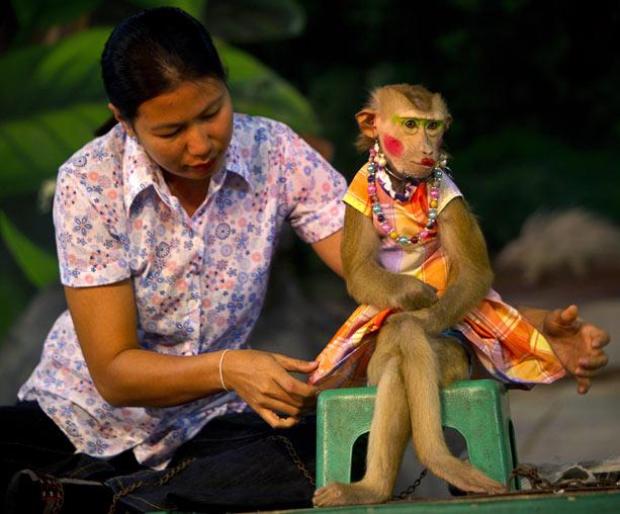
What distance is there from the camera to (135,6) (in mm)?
7621

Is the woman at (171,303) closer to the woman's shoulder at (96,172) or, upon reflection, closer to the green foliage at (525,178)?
the woman's shoulder at (96,172)

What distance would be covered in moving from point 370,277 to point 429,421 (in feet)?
1.13

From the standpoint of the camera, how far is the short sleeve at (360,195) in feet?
10.3

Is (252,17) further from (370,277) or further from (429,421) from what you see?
(429,421)

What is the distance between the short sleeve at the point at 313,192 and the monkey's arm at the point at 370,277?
23.5 inches

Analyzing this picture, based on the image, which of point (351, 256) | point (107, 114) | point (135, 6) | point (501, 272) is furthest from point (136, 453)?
point (501, 272)

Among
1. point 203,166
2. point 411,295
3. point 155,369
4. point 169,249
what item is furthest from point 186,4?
point 411,295

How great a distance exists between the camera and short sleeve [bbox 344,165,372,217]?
3141mm

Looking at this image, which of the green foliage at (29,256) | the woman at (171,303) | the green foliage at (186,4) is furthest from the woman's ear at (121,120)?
the green foliage at (29,256)

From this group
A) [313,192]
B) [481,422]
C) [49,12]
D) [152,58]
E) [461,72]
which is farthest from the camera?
[461,72]

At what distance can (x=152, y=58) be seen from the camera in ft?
11.0

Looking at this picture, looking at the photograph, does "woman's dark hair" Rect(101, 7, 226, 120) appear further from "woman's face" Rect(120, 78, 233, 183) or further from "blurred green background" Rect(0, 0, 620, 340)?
"blurred green background" Rect(0, 0, 620, 340)

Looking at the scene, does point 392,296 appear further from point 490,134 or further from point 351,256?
point 490,134

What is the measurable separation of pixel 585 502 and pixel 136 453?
135 cm
